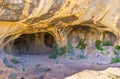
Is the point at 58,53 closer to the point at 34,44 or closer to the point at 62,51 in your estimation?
the point at 62,51

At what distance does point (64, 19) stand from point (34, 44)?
19.2ft

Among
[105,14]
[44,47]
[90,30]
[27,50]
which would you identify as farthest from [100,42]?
[27,50]

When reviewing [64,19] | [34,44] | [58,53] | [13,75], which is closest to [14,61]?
[13,75]

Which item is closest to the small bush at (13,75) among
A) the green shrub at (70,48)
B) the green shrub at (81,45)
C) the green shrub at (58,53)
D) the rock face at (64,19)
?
the rock face at (64,19)

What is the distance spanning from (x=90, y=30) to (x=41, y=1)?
5.61 m

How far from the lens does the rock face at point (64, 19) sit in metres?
9.28

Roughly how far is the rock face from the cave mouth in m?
1.75

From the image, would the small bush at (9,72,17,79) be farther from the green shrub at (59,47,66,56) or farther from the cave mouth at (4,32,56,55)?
the cave mouth at (4,32,56,55)

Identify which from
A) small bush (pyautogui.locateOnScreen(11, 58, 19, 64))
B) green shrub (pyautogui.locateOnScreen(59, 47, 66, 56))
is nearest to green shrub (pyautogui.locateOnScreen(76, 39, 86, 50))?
green shrub (pyautogui.locateOnScreen(59, 47, 66, 56))

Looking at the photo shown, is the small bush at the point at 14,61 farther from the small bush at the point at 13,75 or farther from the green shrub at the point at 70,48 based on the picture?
the green shrub at the point at 70,48

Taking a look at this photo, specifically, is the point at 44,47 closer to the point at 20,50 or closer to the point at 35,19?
the point at 20,50

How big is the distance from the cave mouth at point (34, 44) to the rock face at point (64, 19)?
1750mm

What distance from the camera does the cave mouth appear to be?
→ 1642cm

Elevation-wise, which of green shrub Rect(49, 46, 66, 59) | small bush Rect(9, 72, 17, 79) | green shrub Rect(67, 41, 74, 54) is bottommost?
small bush Rect(9, 72, 17, 79)
